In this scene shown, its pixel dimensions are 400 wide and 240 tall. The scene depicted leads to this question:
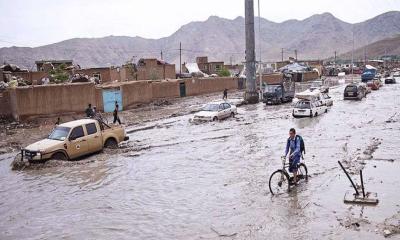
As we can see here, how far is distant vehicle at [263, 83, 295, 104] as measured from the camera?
137 feet

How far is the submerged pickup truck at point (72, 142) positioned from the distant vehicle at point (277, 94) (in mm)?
23952

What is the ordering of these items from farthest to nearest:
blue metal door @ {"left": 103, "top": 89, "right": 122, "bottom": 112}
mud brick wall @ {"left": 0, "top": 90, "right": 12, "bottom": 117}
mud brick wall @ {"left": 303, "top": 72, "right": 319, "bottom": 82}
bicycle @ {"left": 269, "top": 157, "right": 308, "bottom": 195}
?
mud brick wall @ {"left": 303, "top": 72, "right": 319, "bottom": 82} < blue metal door @ {"left": 103, "top": 89, "right": 122, "bottom": 112} < mud brick wall @ {"left": 0, "top": 90, "right": 12, "bottom": 117} < bicycle @ {"left": 269, "top": 157, "right": 308, "bottom": 195}

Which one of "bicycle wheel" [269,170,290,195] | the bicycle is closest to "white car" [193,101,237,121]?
the bicycle

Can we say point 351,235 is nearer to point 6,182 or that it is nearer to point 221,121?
point 6,182

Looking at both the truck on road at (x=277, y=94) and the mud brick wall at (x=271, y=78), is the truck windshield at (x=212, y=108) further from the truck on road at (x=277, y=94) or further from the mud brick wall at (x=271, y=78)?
the mud brick wall at (x=271, y=78)

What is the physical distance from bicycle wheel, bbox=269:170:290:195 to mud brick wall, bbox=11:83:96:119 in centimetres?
2190

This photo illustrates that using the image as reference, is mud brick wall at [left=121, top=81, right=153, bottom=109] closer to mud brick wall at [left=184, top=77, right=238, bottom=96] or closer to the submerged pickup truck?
mud brick wall at [left=184, top=77, right=238, bottom=96]

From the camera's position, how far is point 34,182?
1556cm

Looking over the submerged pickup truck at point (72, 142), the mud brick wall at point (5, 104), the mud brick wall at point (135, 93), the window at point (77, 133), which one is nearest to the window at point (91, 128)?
the submerged pickup truck at point (72, 142)

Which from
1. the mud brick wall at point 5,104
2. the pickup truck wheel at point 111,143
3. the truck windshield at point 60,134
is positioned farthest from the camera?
the mud brick wall at point 5,104

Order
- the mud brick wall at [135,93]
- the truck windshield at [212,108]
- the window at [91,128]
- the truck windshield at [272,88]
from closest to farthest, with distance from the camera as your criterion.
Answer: the window at [91,128]
the truck windshield at [212,108]
the mud brick wall at [135,93]
the truck windshield at [272,88]

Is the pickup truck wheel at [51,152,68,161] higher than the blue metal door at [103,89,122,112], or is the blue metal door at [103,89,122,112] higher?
the blue metal door at [103,89,122,112]

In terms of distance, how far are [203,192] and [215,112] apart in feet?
55.7

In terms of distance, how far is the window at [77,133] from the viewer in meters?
18.0
